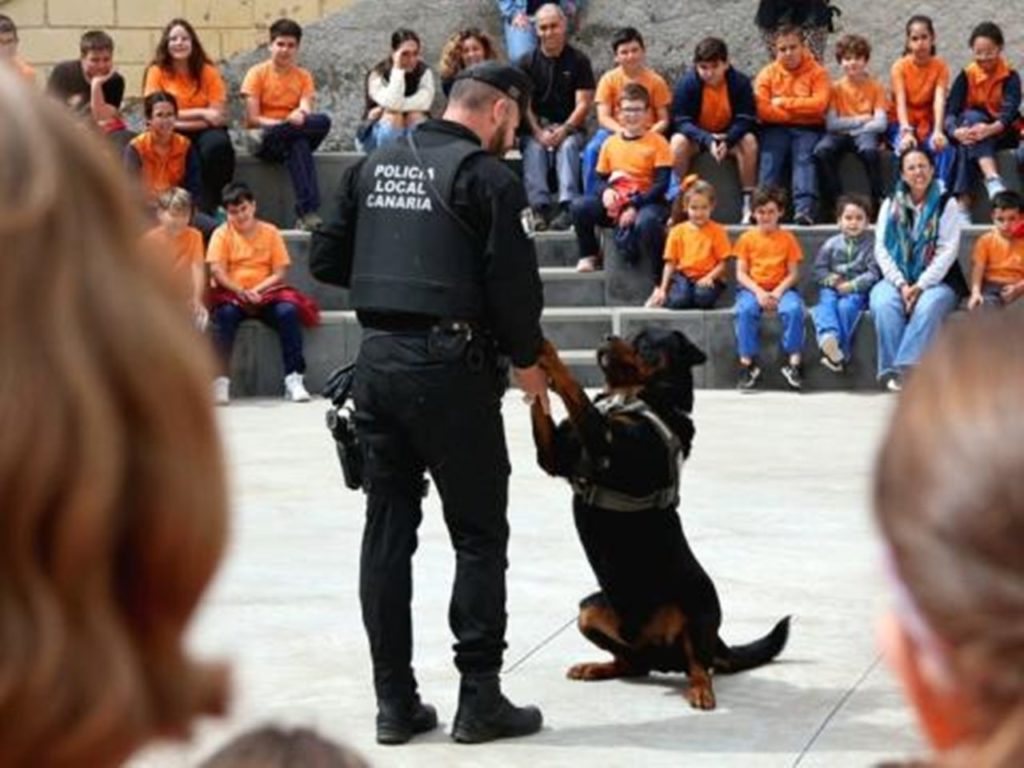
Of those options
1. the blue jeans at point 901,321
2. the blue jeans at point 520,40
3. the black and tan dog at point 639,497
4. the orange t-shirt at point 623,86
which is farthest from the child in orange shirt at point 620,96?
the black and tan dog at point 639,497

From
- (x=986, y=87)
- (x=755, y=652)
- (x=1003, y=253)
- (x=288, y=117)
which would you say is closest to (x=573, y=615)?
(x=755, y=652)

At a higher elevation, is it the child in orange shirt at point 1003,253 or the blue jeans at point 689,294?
the child in orange shirt at point 1003,253

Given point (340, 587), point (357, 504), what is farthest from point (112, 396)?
point (357, 504)

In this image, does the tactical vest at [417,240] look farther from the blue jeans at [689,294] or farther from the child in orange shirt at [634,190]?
the child in orange shirt at [634,190]

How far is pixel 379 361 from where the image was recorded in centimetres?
664

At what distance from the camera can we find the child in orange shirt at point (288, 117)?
1669cm

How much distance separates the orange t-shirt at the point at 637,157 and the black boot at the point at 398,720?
8.99m

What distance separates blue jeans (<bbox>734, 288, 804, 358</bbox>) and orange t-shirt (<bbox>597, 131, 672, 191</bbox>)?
1.17 metres

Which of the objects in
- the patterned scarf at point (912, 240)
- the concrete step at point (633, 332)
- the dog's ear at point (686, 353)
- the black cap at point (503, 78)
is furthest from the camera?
the concrete step at point (633, 332)

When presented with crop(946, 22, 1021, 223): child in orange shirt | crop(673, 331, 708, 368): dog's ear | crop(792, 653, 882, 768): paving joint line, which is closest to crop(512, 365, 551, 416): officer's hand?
crop(673, 331, 708, 368): dog's ear

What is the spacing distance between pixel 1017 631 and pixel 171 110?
48.5ft

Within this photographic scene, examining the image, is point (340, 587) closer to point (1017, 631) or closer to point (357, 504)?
point (357, 504)

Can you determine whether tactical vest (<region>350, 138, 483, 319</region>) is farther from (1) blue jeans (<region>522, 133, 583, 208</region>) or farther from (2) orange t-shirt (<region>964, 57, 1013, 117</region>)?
(2) orange t-shirt (<region>964, 57, 1013, 117</region>)

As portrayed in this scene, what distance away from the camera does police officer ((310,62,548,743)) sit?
6.59 metres
